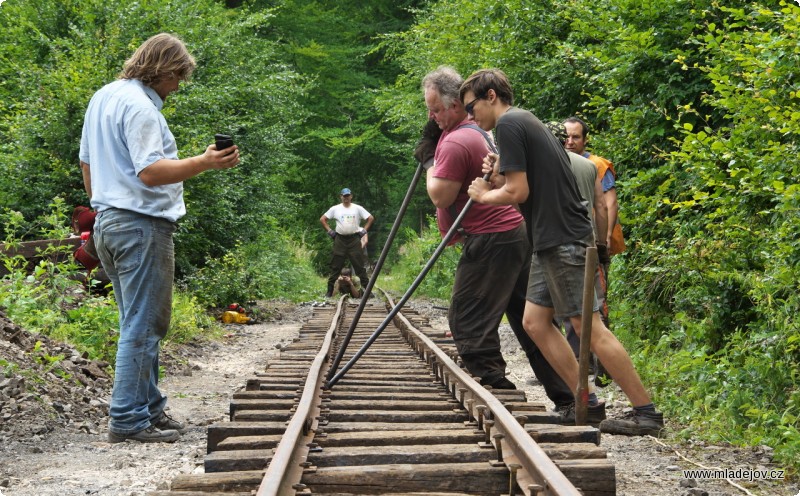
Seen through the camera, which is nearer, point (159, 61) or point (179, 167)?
point (179, 167)

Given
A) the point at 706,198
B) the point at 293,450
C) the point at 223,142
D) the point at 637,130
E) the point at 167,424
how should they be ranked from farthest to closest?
the point at 637,130, the point at 706,198, the point at 167,424, the point at 223,142, the point at 293,450

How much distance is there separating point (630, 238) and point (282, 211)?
36.7 ft

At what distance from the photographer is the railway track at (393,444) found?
3.31 meters

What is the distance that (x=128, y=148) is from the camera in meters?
5.00

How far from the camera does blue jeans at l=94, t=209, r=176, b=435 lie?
5.07 meters

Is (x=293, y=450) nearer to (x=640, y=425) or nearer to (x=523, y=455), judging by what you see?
(x=523, y=455)

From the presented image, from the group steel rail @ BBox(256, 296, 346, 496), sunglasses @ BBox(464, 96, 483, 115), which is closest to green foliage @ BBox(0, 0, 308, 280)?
sunglasses @ BBox(464, 96, 483, 115)

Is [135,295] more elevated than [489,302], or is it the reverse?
[135,295]

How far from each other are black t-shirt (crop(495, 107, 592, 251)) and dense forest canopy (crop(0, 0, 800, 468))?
4.25ft

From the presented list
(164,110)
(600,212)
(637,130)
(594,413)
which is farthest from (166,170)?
(164,110)

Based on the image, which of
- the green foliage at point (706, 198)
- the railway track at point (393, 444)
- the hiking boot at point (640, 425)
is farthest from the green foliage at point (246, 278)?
the hiking boot at point (640, 425)

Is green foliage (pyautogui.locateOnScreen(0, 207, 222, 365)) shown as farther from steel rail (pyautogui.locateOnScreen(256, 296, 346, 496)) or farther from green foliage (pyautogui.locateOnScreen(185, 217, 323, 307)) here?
green foliage (pyautogui.locateOnScreen(185, 217, 323, 307))

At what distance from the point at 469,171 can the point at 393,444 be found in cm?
222

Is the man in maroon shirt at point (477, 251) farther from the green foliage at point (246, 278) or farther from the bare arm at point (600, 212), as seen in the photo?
the green foliage at point (246, 278)
